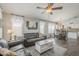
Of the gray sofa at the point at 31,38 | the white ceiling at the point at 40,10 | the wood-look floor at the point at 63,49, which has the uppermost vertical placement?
the white ceiling at the point at 40,10

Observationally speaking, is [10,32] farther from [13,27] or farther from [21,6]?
[21,6]

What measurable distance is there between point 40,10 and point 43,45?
2.41 feet

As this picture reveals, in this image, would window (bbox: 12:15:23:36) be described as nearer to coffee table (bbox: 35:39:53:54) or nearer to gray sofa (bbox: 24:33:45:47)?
gray sofa (bbox: 24:33:45:47)

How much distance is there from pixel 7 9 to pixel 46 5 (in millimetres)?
796

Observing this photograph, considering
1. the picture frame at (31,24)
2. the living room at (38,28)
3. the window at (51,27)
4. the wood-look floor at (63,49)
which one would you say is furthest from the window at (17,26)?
the window at (51,27)

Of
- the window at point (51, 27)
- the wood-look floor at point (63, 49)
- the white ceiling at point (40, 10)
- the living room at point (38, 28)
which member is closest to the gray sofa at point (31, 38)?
the living room at point (38, 28)

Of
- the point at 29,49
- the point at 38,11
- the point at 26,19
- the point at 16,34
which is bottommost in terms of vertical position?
the point at 29,49

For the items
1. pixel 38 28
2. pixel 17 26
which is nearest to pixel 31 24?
pixel 38 28

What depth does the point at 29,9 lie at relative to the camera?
7.69 feet

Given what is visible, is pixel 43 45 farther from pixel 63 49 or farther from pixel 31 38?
pixel 63 49

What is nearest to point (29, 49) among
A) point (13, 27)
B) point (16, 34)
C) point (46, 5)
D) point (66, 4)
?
point (16, 34)

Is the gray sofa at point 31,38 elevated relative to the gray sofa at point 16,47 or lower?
elevated

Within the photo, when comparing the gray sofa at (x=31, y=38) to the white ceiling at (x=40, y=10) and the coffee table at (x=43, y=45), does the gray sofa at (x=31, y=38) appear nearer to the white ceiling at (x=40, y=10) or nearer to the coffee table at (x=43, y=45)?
the coffee table at (x=43, y=45)

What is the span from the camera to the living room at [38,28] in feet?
7.61
